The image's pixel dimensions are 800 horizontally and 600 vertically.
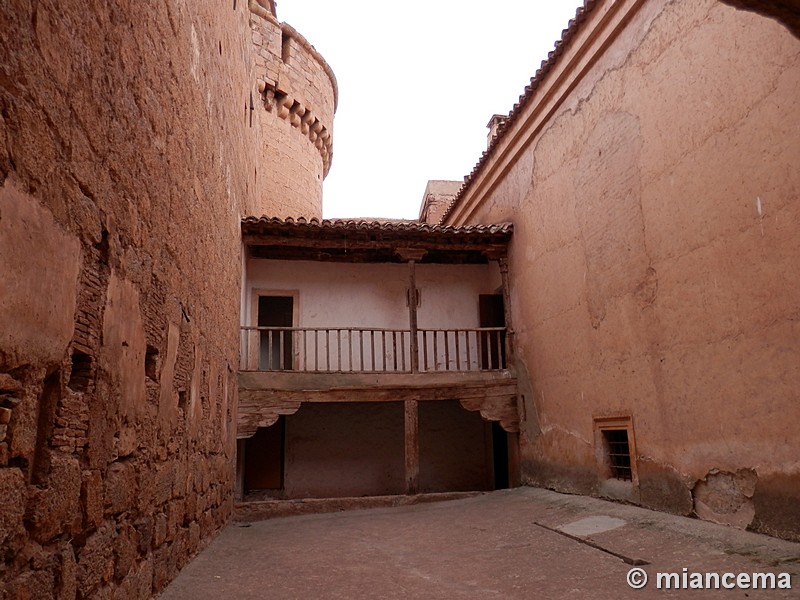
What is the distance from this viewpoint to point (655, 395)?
6.41 meters

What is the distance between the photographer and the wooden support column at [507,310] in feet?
33.7

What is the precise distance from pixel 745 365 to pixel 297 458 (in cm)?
865

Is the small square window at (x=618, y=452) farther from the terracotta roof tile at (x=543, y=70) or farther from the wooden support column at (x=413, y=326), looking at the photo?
the terracotta roof tile at (x=543, y=70)

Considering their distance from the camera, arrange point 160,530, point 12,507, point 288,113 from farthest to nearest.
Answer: point 288,113, point 160,530, point 12,507

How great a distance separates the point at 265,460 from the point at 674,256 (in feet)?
28.0

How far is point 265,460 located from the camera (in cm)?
1191

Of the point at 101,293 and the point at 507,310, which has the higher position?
the point at 507,310

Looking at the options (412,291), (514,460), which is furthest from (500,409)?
(412,291)

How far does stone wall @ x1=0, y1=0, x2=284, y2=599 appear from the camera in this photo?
1819 millimetres

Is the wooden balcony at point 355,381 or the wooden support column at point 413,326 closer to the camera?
the wooden balcony at point 355,381

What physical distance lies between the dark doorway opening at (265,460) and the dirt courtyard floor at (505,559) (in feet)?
14.9

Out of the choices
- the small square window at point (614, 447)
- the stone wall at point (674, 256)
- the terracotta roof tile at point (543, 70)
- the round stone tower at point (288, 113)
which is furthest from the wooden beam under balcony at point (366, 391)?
the round stone tower at point (288, 113)

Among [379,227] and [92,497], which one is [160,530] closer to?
[92,497]

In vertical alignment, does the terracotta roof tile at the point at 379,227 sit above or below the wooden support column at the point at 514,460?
above
